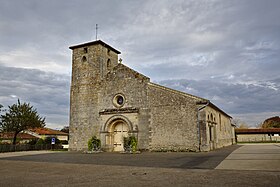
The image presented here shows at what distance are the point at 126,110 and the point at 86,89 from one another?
16.1 feet

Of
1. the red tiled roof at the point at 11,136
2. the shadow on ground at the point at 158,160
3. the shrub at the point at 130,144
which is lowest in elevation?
the shadow on ground at the point at 158,160

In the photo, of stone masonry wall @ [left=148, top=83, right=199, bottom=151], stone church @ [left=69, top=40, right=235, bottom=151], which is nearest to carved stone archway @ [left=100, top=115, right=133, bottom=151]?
stone church @ [left=69, top=40, right=235, bottom=151]

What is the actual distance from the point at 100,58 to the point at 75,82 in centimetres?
348

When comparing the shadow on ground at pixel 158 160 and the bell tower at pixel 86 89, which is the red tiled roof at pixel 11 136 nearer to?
the bell tower at pixel 86 89

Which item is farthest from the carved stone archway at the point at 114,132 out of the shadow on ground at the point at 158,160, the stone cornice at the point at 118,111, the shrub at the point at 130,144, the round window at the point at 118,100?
the shadow on ground at the point at 158,160

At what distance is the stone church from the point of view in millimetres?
18328

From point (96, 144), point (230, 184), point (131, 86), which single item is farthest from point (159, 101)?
point (230, 184)

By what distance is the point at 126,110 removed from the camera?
20.7m

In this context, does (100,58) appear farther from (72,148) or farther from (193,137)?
(193,137)

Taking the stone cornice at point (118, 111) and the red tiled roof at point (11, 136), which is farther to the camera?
the red tiled roof at point (11, 136)

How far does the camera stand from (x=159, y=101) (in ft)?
64.5

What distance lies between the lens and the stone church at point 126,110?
1833cm

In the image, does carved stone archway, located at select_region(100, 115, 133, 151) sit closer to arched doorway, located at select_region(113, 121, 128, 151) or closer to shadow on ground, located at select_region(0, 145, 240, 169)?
arched doorway, located at select_region(113, 121, 128, 151)

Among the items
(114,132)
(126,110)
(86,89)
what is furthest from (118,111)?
(86,89)
